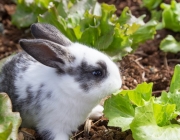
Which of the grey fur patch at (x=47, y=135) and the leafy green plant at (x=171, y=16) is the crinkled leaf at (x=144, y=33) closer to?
the leafy green plant at (x=171, y=16)

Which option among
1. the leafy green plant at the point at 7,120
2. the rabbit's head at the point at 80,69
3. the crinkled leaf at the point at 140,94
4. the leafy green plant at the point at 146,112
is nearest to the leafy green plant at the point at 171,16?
the leafy green plant at the point at 146,112

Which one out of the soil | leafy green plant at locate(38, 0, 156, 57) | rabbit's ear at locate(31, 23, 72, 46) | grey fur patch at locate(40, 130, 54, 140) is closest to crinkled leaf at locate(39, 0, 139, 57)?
leafy green plant at locate(38, 0, 156, 57)

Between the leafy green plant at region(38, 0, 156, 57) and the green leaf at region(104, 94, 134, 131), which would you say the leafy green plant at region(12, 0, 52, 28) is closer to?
the leafy green plant at region(38, 0, 156, 57)

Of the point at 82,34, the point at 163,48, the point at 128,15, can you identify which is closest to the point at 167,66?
the point at 163,48

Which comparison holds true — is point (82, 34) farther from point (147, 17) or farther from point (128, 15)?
point (147, 17)

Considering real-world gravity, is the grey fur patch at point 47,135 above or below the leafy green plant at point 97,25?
below
